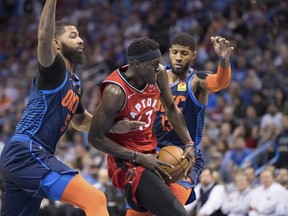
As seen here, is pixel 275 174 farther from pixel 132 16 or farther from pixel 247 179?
pixel 132 16

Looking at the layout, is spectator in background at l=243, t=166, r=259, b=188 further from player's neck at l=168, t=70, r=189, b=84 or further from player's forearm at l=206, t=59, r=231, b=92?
player's forearm at l=206, t=59, r=231, b=92

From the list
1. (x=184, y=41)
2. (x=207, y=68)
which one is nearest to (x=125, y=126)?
(x=184, y=41)

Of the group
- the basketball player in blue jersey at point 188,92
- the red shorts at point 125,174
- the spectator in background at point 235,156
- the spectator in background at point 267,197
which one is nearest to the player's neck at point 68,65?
the red shorts at point 125,174

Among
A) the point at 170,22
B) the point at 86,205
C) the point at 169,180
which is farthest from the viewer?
the point at 170,22

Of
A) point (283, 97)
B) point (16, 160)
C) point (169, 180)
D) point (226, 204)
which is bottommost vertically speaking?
point (226, 204)

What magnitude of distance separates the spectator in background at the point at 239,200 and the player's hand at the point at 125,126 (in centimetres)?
481

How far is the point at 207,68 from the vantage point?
595 inches

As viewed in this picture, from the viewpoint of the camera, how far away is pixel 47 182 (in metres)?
5.92

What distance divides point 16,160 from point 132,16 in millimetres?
13962

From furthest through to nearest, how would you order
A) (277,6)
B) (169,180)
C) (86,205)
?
(277,6)
(169,180)
(86,205)

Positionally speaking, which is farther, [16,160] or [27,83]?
[27,83]

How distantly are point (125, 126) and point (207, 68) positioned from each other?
8895 mm

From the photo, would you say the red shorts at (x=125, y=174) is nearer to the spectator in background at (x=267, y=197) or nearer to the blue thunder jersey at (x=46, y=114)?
the blue thunder jersey at (x=46, y=114)

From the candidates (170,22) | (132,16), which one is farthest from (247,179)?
(132,16)
